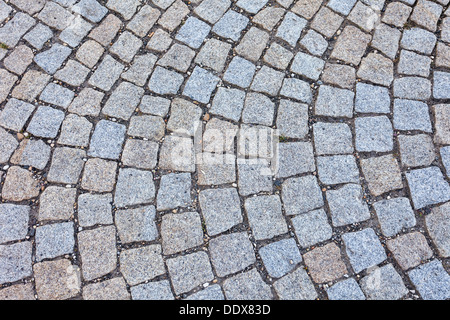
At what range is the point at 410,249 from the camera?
2.63m

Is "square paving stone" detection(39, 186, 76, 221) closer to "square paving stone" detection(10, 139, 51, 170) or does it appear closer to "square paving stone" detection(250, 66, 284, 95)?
"square paving stone" detection(10, 139, 51, 170)

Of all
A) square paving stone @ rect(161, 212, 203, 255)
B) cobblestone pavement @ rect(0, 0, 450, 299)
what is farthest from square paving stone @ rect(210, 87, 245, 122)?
square paving stone @ rect(161, 212, 203, 255)

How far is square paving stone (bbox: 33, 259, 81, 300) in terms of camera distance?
254 centimetres

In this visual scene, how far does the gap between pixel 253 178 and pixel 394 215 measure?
1153mm

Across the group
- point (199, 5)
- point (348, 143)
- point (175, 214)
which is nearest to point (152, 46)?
point (199, 5)

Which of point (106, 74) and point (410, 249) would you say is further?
point (106, 74)

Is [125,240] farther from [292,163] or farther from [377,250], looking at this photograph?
[377,250]

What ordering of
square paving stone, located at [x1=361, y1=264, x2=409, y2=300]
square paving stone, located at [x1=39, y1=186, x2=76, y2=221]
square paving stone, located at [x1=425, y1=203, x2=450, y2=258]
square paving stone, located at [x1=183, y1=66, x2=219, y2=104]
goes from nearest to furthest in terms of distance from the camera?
square paving stone, located at [x1=361, y1=264, x2=409, y2=300] < square paving stone, located at [x1=425, y1=203, x2=450, y2=258] < square paving stone, located at [x1=39, y1=186, x2=76, y2=221] < square paving stone, located at [x1=183, y1=66, x2=219, y2=104]

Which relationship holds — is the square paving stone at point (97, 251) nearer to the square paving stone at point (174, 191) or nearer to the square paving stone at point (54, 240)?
the square paving stone at point (54, 240)

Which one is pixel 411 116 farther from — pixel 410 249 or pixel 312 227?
pixel 312 227

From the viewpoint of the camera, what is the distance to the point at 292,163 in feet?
9.45

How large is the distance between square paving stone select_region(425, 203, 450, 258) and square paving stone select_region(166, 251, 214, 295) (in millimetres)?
1749

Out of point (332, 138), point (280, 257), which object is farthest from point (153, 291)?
point (332, 138)

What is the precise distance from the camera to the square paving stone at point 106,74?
3178 millimetres
